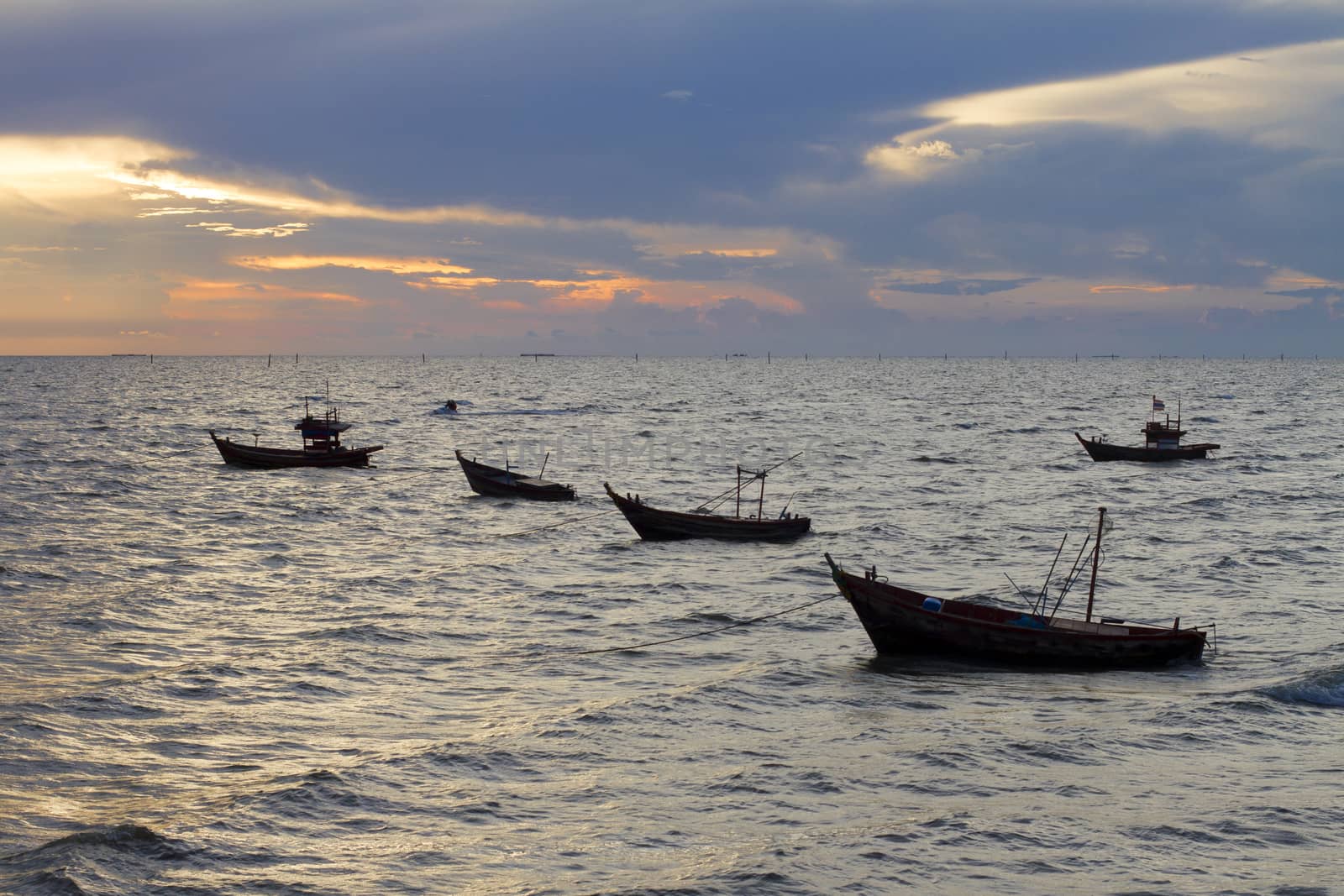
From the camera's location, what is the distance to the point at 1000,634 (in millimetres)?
27922

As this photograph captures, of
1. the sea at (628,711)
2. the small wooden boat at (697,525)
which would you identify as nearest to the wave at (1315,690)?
the sea at (628,711)

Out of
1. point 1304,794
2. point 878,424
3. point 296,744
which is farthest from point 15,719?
point 878,424

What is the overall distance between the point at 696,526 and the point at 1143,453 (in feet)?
143

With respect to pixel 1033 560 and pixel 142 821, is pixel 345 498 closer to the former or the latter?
pixel 1033 560

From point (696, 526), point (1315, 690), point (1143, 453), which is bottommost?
point (1315, 690)

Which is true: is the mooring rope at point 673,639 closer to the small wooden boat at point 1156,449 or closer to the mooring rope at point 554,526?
the mooring rope at point 554,526

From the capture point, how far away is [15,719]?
76.1 ft

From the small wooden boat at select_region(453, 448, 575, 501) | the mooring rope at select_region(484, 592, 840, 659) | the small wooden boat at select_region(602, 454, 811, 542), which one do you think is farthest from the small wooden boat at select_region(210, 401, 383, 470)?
the mooring rope at select_region(484, 592, 840, 659)

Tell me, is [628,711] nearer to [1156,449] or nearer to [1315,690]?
[1315,690]

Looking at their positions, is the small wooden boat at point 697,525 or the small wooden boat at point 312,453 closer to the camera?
the small wooden boat at point 697,525

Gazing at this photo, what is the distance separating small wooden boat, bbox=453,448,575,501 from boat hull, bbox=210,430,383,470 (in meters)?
13.0

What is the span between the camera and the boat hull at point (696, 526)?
46.5 metres

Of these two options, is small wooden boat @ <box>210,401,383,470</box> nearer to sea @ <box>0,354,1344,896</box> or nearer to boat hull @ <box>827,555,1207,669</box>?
sea @ <box>0,354,1344,896</box>

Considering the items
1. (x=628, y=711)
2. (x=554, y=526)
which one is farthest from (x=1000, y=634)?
(x=554, y=526)
